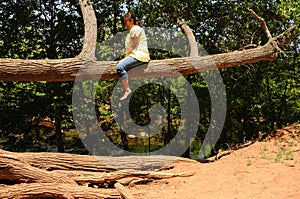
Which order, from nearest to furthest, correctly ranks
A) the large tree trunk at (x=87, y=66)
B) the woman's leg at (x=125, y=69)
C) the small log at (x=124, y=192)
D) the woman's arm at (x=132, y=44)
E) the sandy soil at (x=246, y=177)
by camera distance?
the large tree trunk at (x=87, y=66), the woman's leg at (x=125, y=69), the woman's arm at (x=132, y=44), the sandy soil at (x=246, y=177), the small log at (x=124, y=192)

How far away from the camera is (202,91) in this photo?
1393cm

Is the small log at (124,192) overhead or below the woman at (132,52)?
below

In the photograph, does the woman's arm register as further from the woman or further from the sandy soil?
the sandy soil

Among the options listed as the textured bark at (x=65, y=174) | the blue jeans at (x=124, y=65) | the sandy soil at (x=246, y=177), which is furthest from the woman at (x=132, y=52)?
the sandy soil at (x=246, y=177)

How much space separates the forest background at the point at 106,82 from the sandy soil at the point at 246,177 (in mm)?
3533

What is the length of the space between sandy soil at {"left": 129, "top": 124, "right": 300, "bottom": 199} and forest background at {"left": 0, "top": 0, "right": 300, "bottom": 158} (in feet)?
11.6

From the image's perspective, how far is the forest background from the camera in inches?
485

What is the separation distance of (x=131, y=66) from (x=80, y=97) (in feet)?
25.7

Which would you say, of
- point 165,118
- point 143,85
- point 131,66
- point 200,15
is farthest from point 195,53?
point 165,118

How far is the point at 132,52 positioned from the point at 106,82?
841cm

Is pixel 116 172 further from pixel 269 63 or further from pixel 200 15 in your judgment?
pixel 269 63

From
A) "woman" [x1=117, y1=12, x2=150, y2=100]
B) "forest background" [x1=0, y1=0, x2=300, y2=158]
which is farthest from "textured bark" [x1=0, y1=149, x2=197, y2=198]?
"forest background" [x1=0, y1=0, x2=300, y2=158]

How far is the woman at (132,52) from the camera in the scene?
6.07 meters

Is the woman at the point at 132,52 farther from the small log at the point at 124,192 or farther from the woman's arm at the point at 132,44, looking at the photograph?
the small log at the point at 124,192
